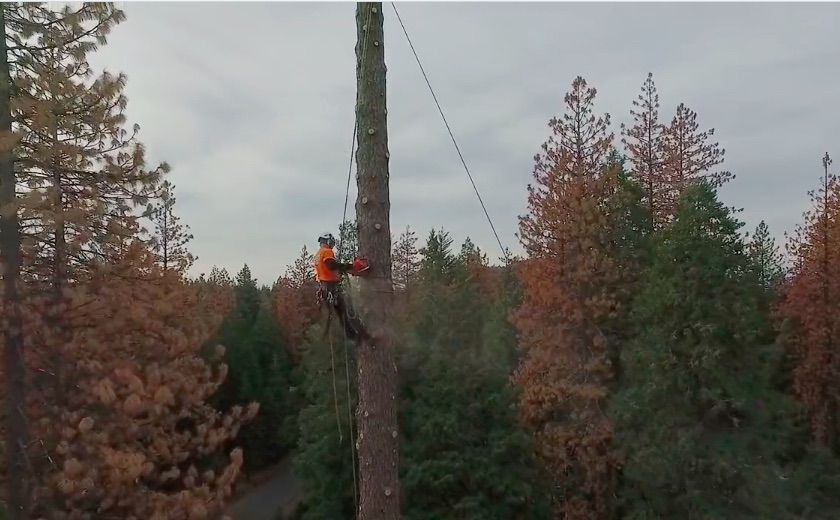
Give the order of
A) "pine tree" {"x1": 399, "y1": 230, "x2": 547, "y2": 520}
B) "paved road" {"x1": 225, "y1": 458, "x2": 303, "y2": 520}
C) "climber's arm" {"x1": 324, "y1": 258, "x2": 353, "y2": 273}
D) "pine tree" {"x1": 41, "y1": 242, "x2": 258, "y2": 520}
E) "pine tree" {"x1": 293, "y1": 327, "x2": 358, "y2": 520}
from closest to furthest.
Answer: "climber's arm" {"x1": 324, "y1": 258, "x2": 353, "y2": 273} < "pine tree" {"x1": 41, "y1": 242, "x2": 258, "y2": 520} < "pine tree" {"x1": 399, "y1": 230, "x2": 547, "y2": 520} < "pine tree" {"x1": 293, "y1": 327, "x2": 358, "y2": 520} < "paved road" {"x1": 225, "y1": 458, "x2": 303, "y2": 520}

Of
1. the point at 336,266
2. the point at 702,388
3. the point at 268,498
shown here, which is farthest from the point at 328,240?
the point at 268,498

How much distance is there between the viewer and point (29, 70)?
28.5ft

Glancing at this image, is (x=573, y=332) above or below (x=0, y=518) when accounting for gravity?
above

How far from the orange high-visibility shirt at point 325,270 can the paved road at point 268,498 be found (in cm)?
2153

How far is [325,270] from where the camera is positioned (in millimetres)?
5852

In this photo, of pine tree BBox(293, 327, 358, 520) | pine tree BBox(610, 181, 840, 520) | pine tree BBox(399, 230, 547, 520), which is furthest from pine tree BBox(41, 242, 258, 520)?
pine tree BBox(610, 181, 840, 520)

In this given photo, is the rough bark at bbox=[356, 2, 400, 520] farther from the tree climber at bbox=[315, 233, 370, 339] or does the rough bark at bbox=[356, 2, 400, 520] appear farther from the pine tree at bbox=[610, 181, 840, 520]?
the pine tree at bbox=[610, 181, 840, 520]

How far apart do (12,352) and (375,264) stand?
490 cm

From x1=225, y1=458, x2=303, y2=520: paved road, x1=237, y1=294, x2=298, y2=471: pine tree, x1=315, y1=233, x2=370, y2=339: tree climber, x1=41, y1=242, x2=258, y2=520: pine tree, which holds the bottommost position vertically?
x1=225, y1=458, x2=303, y2=520: paved road

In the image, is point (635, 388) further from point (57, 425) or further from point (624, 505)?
point (57, 425)

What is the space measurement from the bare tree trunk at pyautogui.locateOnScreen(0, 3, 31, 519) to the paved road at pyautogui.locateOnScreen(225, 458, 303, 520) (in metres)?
18.3

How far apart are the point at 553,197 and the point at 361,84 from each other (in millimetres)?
12170

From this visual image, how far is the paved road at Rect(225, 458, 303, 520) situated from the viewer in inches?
1073

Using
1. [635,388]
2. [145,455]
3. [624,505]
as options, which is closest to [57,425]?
[145,455]
